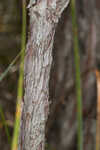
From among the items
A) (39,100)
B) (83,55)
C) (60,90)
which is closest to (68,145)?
(60,90)

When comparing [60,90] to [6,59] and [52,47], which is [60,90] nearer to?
[6,59]

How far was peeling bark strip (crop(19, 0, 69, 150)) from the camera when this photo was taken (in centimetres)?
43

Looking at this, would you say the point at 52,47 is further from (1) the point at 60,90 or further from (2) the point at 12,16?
(2) the point at 12,16

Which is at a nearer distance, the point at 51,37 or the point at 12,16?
the point at 51,37

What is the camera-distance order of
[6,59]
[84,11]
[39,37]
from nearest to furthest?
[39,37] → [84,11] → [6,59]

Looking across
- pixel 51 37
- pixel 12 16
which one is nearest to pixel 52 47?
pixel 51 37

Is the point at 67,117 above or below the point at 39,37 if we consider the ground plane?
below

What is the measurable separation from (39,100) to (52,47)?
0.08m

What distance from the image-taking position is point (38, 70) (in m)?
0.45

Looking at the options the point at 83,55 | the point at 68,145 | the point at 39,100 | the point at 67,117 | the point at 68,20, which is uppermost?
the point at 68,20

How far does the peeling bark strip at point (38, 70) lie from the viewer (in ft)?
1.40

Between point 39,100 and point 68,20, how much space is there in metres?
0.73

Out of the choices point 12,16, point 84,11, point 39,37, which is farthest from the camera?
point 12,16

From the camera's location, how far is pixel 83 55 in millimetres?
1169
